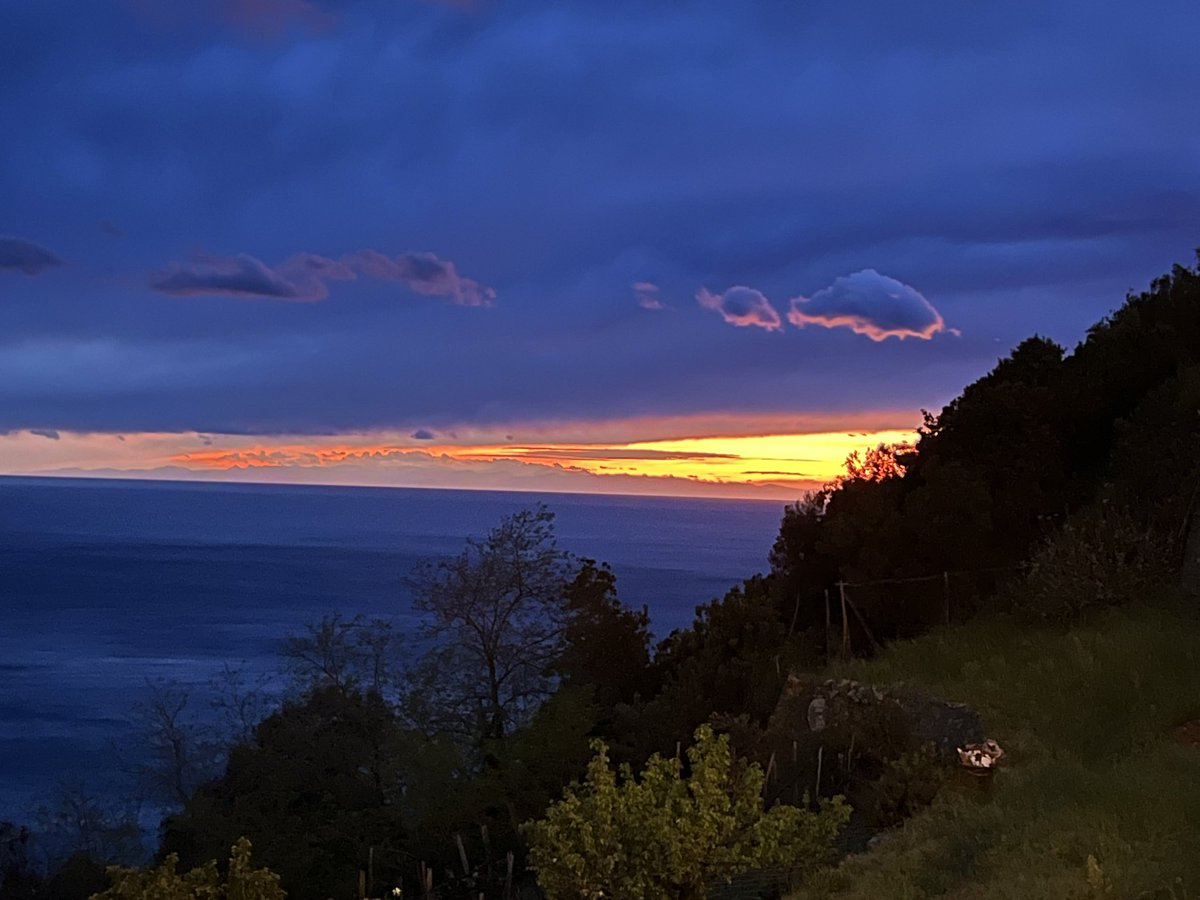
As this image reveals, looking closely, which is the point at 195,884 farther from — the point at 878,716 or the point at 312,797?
the point at 312,797

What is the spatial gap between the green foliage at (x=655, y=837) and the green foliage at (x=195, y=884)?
251cm

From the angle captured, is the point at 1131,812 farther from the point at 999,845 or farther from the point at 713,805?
the point at 713,805

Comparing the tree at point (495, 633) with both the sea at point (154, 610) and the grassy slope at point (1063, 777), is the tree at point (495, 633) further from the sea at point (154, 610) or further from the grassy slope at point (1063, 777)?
the grassy slope at point (1063, 777)

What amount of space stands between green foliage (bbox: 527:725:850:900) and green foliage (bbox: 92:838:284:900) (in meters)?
2.51

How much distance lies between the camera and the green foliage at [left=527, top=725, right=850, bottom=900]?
26.7ft

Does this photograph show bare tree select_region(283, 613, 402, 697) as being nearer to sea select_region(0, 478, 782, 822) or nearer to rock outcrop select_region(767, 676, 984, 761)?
sea select_region(0, 478, 782, 822)

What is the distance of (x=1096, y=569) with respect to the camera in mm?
16438

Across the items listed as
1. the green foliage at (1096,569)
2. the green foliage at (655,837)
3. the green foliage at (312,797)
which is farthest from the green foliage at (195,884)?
the green foliage at (1096,569)

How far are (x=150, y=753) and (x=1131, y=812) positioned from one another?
6298 centimetres

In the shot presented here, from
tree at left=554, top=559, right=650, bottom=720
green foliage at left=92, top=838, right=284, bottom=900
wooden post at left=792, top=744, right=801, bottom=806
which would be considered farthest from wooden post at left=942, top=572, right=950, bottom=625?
green foliage at left=92, top=838, right=284, bottom=900

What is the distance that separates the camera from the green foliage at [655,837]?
8125 mm

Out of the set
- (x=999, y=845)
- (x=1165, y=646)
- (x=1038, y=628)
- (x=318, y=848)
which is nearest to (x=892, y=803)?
(x=999, y=845)

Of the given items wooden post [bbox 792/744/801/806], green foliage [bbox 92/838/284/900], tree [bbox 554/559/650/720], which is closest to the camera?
green foliage [bbox 92/838/284/900]

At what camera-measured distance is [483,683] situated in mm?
27625
